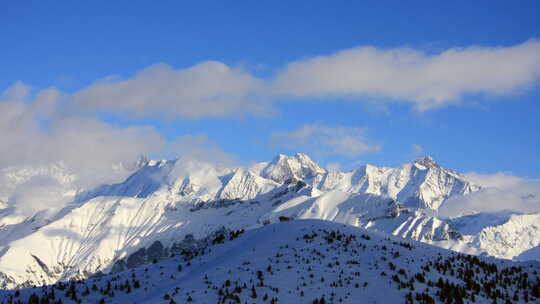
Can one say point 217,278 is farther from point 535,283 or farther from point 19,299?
point 535,283

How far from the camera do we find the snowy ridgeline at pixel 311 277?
34.3 meters

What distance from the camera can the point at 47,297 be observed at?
35.0 metres

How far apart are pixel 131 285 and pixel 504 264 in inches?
1011

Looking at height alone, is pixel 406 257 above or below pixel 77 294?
above

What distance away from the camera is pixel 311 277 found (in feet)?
122

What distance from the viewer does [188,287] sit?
117ft

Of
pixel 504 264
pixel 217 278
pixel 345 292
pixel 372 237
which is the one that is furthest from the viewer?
pixel 372 237

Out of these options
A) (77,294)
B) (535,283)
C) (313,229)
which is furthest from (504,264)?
(77,294)

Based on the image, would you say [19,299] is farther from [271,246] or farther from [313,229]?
[313,229]

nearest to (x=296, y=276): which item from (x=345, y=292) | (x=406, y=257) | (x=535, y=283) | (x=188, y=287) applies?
(x=345, y=292)

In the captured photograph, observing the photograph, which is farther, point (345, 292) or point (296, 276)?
point (296, 276)

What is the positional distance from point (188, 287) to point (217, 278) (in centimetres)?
213

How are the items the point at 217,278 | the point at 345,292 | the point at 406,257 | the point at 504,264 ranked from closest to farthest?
the point at 345,292 → the point at 217,278 → the point at 406,257 → the point at 504,264

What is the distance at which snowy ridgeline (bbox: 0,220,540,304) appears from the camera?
34312mm
